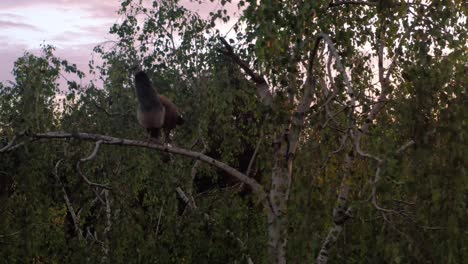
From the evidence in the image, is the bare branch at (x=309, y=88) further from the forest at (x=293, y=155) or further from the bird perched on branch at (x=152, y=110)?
the bird perched on branch at (x=152, y=110)

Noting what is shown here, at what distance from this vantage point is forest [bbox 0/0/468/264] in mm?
5031

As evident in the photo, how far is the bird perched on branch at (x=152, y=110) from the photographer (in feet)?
27.4

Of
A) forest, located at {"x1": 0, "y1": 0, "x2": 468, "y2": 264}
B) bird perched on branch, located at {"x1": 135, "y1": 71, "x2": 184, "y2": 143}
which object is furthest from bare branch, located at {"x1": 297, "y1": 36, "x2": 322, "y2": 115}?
bird perched on branch, located at {"x1": 135, "y1": 71, "x2": 184, "y2": 143}

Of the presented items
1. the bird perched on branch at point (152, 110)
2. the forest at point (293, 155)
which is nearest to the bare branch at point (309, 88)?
the forest at point (293, 155)

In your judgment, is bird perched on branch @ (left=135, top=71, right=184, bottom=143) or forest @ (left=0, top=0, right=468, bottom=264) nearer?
forest @ (left=0, top=0, right=468, bottom=264)

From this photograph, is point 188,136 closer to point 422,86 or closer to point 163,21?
point 163,21

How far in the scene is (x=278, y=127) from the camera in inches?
285

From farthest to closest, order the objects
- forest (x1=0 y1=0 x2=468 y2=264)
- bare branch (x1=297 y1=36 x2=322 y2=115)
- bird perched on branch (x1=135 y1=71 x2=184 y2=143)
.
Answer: bird perched on branch (x1=135 y1=71 x2=184 y2=143) → bare branch (x1=297 y1=36 x2=322 y2=115) → forest (x1=0 y1=0 x2=468 y2=264)

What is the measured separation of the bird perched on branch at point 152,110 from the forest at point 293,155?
0.76 ft

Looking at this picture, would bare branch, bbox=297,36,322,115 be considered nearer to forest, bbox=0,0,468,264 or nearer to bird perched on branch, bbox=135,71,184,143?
forest, bbox=0,0,468,264

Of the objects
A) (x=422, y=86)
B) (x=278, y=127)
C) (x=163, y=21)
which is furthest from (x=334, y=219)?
(x=163, y=21)

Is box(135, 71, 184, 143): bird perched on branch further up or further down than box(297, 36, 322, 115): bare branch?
further down

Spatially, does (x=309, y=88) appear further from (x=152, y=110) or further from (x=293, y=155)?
(x=152, y=110)

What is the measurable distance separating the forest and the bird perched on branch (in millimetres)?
231
